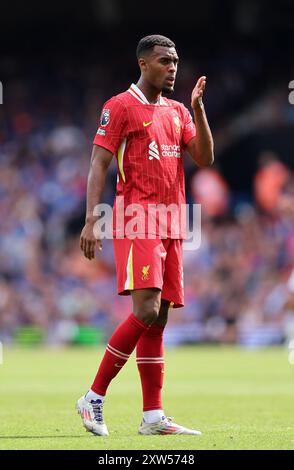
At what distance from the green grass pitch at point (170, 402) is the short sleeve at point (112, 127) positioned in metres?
1.95

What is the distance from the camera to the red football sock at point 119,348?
7363mm

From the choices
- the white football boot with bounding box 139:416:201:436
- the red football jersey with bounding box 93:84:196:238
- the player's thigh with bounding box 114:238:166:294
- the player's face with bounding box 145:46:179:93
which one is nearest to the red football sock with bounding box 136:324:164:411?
the white football boot with bounding box 139:416:201:436

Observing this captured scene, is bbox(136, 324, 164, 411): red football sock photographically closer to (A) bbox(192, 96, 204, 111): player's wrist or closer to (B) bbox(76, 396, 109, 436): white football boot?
(B) bbox(76, 396, 109, 436): white football boot

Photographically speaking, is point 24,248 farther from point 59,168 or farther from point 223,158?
point 223,158

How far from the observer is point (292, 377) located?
1367 centimetres

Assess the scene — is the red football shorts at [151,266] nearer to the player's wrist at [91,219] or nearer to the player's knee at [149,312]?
the player's knee at [149,312]

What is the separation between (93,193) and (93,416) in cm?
148

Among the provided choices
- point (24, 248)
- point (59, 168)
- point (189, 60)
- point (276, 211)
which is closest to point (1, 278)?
point (24, 248)

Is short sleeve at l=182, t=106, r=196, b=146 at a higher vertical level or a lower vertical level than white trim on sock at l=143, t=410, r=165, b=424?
higher

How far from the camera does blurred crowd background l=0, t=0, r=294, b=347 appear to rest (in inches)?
915

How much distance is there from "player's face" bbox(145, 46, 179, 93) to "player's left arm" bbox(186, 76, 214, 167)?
0.20 metres

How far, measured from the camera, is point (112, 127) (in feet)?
24.6

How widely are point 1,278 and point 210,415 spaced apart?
52.9 ft

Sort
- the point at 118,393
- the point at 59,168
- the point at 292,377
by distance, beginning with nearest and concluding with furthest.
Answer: the point at 118,393 < the point at 292,377 < the point at 59,168
